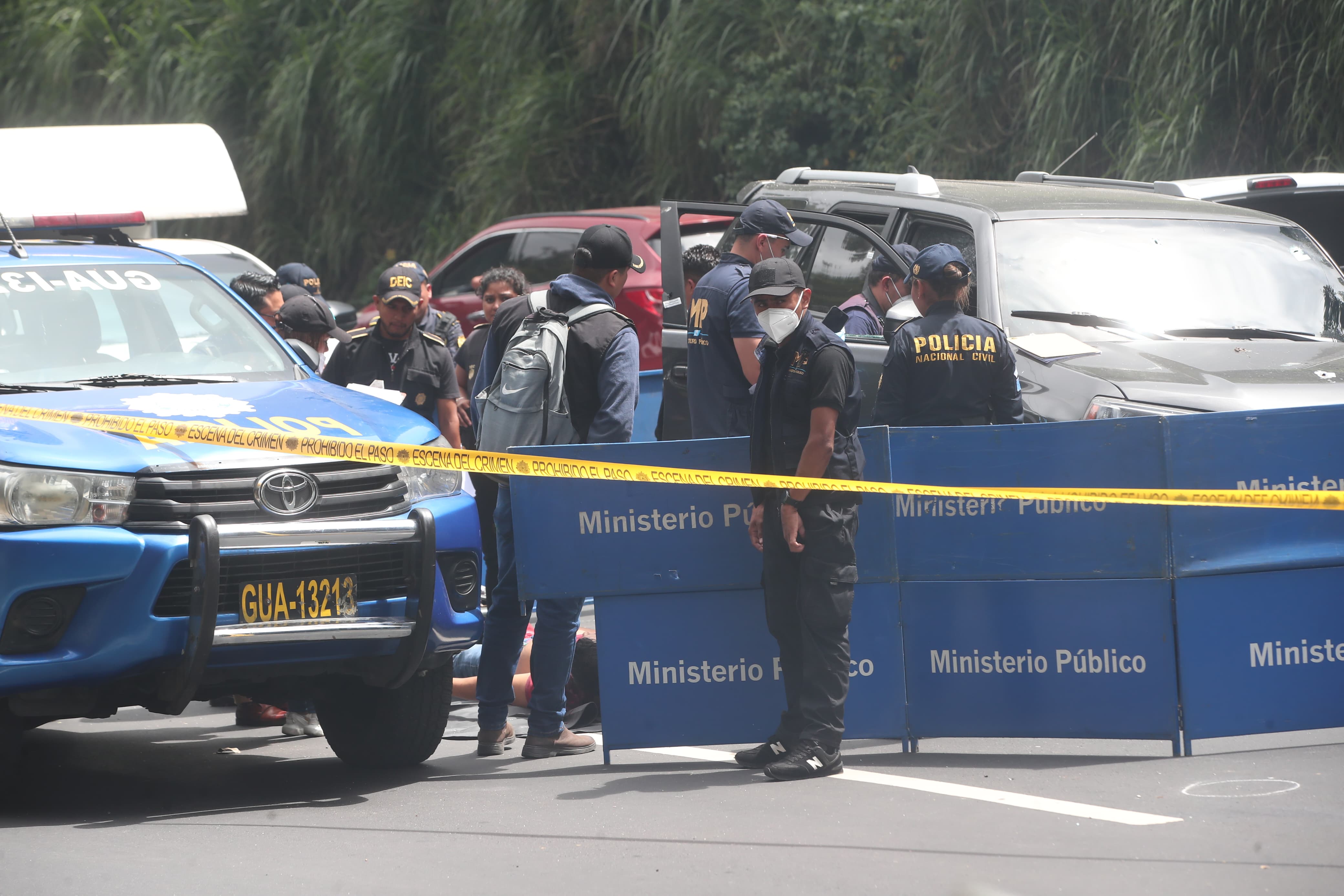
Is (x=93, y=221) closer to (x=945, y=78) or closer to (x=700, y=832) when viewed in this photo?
(x=700, y=832)

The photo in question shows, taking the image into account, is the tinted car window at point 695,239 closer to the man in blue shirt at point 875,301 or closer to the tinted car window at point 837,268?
the tinted car window at point 837,268

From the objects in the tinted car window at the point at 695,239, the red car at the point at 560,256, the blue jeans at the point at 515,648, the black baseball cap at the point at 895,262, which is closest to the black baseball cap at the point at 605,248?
the blue jeans at the point at 515,648

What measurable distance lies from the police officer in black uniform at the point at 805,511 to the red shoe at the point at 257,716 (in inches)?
106

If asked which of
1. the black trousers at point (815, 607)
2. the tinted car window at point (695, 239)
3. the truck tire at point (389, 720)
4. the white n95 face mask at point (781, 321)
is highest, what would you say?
the tinted car window at point (695, 239)

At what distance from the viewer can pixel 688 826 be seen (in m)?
5.18

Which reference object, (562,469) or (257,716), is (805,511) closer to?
(562,469)

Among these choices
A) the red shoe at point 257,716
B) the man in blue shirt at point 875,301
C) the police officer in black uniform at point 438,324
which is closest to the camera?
the red shoe at point 257,716

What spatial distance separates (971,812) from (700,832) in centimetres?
87

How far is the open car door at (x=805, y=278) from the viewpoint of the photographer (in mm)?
7660

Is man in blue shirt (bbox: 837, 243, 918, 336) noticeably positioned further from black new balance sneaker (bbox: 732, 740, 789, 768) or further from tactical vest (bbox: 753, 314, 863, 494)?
black new balance sneaker (bbox: 732, 740, 789, 768)

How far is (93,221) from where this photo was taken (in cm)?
753

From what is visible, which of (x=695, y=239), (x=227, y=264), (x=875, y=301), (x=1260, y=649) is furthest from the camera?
(x=227, y=264)

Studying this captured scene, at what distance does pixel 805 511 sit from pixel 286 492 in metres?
1.76

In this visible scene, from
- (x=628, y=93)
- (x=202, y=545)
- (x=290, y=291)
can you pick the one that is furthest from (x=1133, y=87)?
(x=202, y=545)
